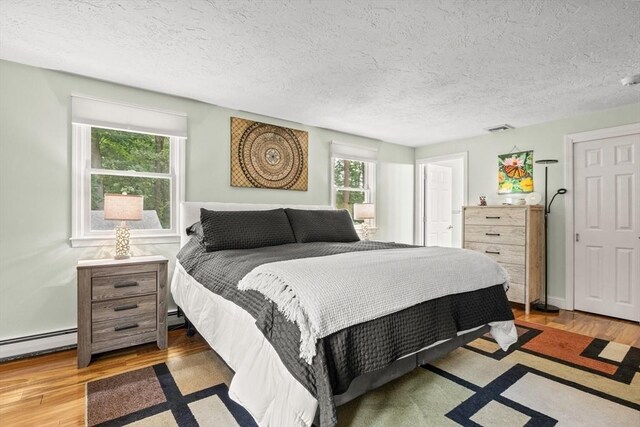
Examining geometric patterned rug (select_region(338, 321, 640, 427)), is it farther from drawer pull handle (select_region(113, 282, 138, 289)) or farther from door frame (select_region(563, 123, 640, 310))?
drawer pull handle (select_region(113, 282, 138, 289))

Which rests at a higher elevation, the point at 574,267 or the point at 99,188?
the point at 99,188

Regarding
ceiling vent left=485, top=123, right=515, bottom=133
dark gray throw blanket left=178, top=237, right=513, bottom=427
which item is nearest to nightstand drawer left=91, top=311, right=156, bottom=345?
dark gray throw blanket left=178, top=237, right=513, bottom=427

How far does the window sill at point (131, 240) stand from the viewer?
2729mm

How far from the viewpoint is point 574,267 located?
3.75 metres

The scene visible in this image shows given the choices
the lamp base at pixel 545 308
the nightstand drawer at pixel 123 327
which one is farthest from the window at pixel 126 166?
the lamp base at pixel 545 308

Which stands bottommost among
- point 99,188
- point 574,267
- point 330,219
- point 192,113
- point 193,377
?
point 193,377

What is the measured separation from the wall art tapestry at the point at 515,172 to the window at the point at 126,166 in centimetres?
398

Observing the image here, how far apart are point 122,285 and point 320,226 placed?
5.81 feet

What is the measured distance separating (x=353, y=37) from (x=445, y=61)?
2.58 ft

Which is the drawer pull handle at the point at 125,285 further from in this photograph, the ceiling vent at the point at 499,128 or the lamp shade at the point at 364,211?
the ceiling vent at the point at 499,128

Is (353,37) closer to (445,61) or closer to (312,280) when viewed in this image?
(445,61)

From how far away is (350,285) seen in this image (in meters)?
1.49

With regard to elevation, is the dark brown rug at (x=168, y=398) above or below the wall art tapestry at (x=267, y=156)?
below

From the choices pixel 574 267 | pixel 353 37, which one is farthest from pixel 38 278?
pixel 574 267
